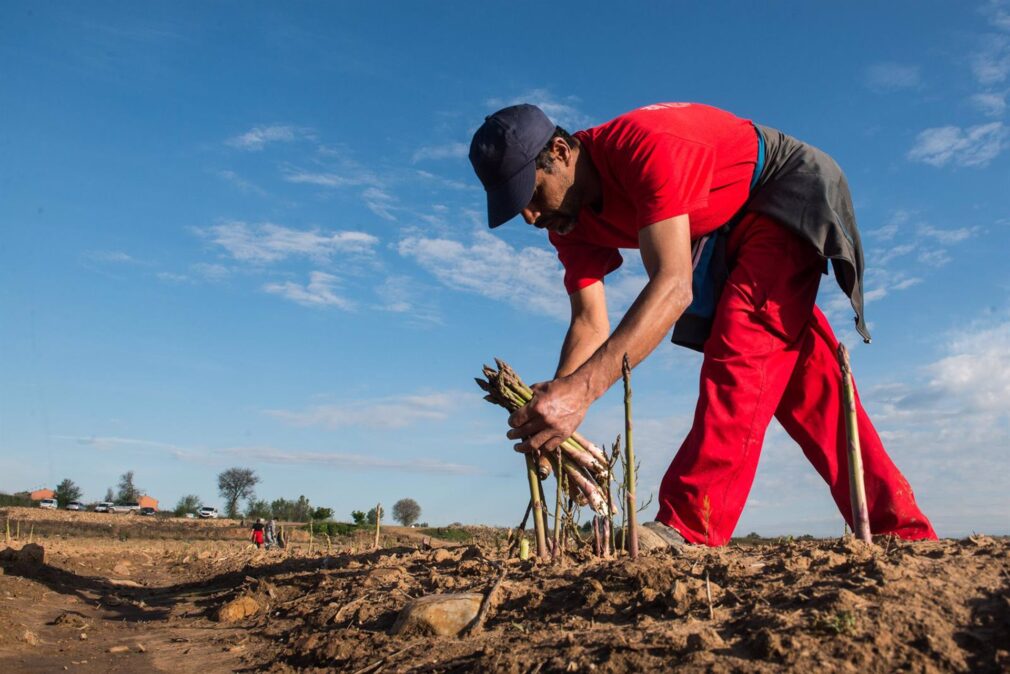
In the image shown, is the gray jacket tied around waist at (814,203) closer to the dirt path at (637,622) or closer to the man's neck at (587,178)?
the man's neck at (587,178)

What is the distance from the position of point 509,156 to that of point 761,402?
143 centimetres

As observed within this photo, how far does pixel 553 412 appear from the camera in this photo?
2.52 meters

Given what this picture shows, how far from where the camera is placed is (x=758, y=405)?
3.26 m

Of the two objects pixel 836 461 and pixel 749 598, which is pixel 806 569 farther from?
pixel 836 461

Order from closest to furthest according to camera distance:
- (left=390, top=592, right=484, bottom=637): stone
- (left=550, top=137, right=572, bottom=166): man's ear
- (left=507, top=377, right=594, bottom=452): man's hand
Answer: (left=507, top=377, right=594, bottom=452): man's hand → (left=390, top=592, right=484, bottom=637): stone → (left=550, top=137, right=572, bottom=166): man's ear

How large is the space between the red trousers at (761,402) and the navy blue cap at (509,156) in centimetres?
99

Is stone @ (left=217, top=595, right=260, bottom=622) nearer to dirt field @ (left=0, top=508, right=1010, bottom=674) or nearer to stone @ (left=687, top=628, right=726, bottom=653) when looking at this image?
dirt field @ (left=0, top=508, right=1010, bottom=674)

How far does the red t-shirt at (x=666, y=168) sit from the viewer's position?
9.70 ft

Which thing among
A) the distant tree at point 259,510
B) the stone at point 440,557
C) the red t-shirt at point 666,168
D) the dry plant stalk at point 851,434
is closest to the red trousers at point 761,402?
the red t-shirt at point 666,168

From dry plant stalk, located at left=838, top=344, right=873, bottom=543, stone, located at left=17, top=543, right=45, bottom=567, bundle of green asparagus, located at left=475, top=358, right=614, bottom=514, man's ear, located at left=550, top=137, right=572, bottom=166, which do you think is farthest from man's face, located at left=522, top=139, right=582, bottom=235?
stone, located at left=17, top=543, right=45, bottom=567

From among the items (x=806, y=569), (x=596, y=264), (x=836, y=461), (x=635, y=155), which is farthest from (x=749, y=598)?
(x=596, y=264)

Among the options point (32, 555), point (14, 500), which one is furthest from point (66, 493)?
point (32, 555)

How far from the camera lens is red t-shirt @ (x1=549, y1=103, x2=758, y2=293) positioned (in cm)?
296

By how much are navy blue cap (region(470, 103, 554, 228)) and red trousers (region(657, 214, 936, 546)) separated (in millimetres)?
991
